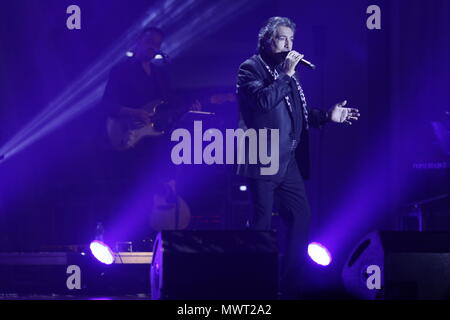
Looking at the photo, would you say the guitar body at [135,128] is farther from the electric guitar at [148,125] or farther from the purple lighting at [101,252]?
the purple lighting at [101,252]

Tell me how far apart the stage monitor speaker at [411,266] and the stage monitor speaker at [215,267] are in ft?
2.01

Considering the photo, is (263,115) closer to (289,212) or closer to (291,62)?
(291,62)

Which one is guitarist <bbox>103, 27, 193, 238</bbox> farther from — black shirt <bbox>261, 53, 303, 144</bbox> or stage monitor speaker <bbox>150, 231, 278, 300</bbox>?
stage monitor speaker <bbox>150, 231, 278, 300</bbox>

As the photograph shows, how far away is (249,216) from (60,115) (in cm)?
224

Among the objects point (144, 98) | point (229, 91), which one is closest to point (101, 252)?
point (144, 98)

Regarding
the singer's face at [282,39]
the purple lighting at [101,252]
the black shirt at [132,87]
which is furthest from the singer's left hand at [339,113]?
the black shirt at [132,87]

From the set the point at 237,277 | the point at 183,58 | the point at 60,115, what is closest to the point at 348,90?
the point at 183,58

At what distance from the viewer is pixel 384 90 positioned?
753 centimetres

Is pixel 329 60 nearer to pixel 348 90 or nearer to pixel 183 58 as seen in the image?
pixel 348 90

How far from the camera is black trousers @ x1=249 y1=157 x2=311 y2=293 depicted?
205 inches

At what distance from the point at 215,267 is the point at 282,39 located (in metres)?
1.73

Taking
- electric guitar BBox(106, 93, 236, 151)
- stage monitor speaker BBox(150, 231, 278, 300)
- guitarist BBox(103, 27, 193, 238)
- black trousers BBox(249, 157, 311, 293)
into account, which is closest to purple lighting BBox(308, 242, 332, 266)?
black trousers BBox(249, 157, 311, 293)
